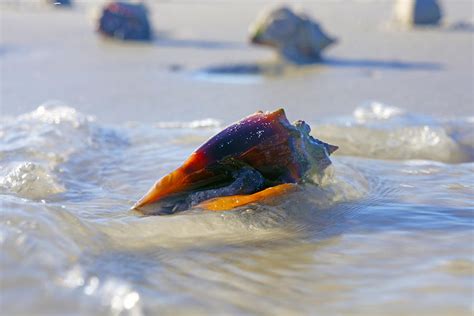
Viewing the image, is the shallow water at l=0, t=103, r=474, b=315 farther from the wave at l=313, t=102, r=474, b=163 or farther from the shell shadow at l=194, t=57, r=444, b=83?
the shell shadow at l=194, t=57, r=444, b=83

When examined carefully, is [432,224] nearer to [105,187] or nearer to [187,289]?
[187,289]

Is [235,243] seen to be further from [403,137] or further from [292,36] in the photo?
[292,36]

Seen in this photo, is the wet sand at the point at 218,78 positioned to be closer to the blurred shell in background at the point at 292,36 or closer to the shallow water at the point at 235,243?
the blurred shell in background at the point at 292,36

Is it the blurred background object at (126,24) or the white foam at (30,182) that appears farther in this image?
the blurred background object at (126,24)

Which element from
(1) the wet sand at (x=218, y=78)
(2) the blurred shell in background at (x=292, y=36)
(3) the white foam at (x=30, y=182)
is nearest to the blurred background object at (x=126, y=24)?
(1) the wet sand at (x=218, y=78)

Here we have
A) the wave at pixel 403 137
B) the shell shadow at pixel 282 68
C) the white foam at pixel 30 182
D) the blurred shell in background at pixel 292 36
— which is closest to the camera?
the white foam at pixel 30 182

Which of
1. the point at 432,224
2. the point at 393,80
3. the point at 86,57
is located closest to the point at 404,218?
the point at 432,224

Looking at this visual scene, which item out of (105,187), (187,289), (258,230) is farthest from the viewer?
(105,187)
